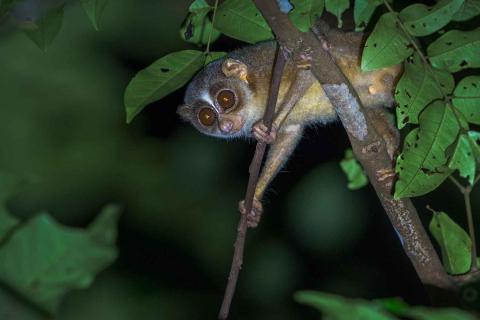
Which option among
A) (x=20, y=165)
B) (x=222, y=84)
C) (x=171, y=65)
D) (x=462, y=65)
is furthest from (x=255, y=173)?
(x=20, y=165)

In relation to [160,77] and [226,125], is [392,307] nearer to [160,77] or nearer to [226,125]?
[160,77]

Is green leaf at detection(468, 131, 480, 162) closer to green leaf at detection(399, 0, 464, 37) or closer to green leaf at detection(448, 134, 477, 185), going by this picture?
green leaf at detection(448, 134, 477, 185)

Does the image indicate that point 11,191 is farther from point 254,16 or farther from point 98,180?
point 98,180

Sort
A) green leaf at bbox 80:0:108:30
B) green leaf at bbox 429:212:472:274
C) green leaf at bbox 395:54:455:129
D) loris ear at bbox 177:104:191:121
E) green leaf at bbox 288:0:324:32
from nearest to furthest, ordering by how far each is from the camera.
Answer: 1. green leaf at bbox 288:0:324:32
2. green leaf at bbox 395:54:455:129
3. green leaf at bbox 80:0:108:30
4. green leaf at bbox 429:212:472:274
5. loris ear at bbox 177:104:191:121

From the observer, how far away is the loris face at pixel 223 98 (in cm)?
473

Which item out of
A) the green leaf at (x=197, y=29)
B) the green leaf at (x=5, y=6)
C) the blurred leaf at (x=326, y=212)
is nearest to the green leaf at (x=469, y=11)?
the green leaf at (x=197, y=29)

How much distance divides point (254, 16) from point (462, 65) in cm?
109

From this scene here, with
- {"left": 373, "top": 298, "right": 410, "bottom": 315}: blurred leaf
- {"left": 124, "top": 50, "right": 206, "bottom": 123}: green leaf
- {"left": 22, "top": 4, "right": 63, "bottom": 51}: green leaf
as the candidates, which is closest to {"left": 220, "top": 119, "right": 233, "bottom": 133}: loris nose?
{"left": 124, "top": 50, "right": 206, "bottom": 123}: green leaf

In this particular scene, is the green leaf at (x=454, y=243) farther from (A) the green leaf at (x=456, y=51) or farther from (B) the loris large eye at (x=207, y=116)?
(B) the loris large eye at (x=207, y=116)

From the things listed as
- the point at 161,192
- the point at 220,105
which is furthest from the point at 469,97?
the point at 161,192

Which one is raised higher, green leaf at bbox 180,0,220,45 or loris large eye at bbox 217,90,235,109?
green leaf at bbox 180,0,220,45

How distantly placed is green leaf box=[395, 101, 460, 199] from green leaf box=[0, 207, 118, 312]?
1928 millimetres

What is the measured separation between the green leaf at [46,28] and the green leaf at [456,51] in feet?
6.34

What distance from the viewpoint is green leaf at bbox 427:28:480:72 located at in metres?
3.36
